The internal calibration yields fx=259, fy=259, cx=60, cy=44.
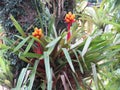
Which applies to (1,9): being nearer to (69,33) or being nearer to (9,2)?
(9,2)

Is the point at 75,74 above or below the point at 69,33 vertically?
Result: below

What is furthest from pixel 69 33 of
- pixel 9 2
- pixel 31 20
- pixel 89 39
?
pixel 9 2

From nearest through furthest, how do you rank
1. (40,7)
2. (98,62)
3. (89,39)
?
(89,39), (98,62), (40,7)

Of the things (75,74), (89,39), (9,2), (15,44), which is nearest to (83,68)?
(75,74)

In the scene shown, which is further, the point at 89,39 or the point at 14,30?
the point at 14,30

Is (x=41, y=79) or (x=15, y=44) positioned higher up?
(x=15, y=44)

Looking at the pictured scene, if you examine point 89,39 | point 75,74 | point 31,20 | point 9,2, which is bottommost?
point 75,74

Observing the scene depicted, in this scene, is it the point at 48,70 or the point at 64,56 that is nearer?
the point at 48,70

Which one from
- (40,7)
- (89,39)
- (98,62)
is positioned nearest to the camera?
(89,39)

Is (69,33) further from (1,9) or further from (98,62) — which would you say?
(1,9)
